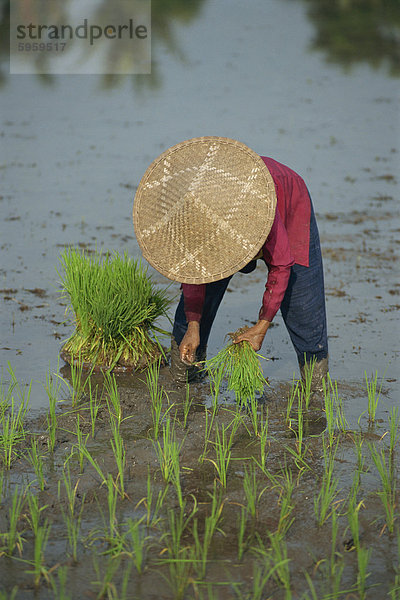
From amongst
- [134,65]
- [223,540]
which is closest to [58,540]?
[223,540]

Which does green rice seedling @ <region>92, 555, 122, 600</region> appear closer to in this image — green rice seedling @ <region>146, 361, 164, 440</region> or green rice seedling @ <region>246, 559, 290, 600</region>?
green rice seedling @ <region>246, 559, 290, 600</region>

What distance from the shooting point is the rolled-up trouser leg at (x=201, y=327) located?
16.4 ft

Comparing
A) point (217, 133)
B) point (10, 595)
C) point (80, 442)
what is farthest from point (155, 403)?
point (217, 133)

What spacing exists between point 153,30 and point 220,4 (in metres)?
3.80

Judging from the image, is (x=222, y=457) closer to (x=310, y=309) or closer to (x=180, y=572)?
(x=180, y=572)

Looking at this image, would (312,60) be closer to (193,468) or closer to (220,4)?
(220,4)

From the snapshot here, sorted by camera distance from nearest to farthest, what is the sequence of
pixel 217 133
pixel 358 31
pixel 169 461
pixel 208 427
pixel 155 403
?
pixel 169 461, pixel 208 427, pixel 155 403, pixel 217 133, pixel 358 31

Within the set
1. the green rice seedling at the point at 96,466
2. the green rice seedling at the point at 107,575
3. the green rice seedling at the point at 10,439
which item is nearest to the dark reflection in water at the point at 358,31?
the green rice seedling at the point at 10,439

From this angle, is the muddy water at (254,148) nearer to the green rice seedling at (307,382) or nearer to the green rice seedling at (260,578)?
the green rice seedling at (260,578)

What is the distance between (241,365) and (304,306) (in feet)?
1.76

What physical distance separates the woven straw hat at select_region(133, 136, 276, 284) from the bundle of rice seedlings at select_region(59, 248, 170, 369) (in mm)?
1353

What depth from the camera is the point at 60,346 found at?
608 cm

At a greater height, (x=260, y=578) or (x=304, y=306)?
(x=304, y=306)

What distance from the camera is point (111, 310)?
217 inches
